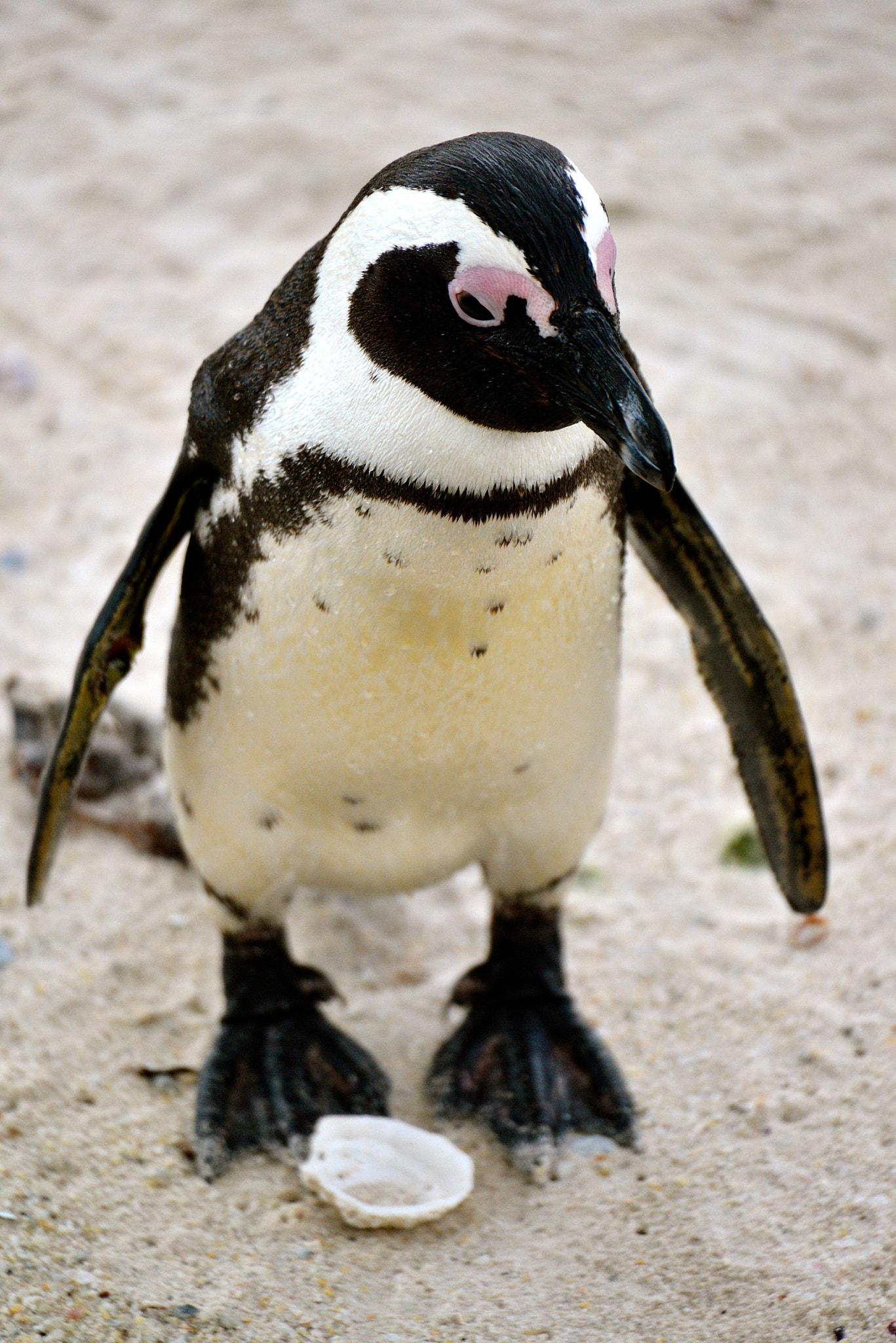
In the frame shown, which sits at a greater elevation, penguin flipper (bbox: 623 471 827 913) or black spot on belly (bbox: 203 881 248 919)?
penguin flipper (bbox: 623 471 827 913)

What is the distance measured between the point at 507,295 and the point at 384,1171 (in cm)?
105

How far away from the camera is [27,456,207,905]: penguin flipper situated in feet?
5.41

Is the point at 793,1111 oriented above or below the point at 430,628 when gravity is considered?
below

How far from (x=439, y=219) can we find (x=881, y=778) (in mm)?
1575

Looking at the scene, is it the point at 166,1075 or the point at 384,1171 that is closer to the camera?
the point at 384,1171

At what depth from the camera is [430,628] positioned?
1.48 metres

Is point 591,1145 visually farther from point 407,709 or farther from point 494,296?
point 494,296

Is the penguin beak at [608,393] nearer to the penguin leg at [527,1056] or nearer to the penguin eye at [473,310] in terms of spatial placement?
the penguin eye at [473,310]

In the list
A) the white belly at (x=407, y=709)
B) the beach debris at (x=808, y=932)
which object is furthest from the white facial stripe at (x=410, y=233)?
the beach debris at (x=808, y=932)

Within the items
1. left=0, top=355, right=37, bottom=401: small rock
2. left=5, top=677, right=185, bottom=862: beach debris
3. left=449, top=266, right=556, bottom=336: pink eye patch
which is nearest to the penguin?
left=449, top=266, right=556, bottom=336: pink eye patch

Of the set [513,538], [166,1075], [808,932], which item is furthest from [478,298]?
[808,932]

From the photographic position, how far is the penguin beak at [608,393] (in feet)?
4.15

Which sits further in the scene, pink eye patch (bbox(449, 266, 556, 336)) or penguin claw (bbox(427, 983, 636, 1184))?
penguin claw (bbox(427, 983, 636, 1184))

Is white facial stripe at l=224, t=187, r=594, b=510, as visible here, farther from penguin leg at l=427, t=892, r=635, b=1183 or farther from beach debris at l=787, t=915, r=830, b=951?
beach debris at l=787, t=915, r=830, b=951
